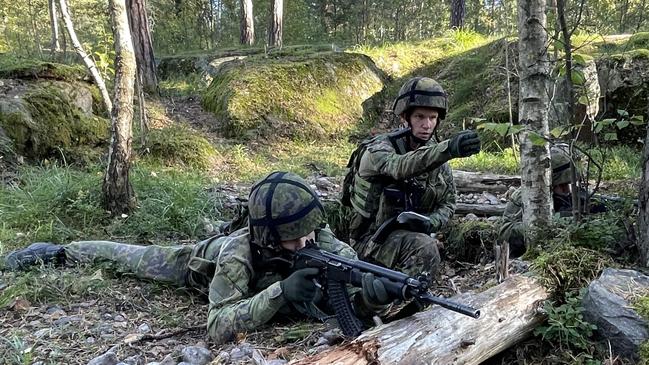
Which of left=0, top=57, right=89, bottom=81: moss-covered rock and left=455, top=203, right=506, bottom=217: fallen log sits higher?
left=0, top=57, right=89, bottom=81: moss-covered rock

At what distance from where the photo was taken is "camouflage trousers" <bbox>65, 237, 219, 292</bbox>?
4176 millimetres

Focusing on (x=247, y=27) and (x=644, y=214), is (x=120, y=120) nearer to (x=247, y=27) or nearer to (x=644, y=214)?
(x=644, y=214)

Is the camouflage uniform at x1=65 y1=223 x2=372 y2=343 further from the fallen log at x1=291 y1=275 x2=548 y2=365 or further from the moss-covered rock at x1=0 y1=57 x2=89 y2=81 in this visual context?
the moss-covered rock at x1=0 y1=57 x2=89 y2=81

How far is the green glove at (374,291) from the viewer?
268cm

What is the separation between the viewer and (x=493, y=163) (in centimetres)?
792

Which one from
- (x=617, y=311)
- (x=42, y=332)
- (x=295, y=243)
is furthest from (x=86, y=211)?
(x=617, y=311)

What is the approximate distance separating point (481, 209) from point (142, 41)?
859cm

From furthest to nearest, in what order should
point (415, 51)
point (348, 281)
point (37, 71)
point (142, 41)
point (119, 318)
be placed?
Result: point (415, 51)
point (142, 41)
point (37, 71)
point (119, 318)
point (348, 281)

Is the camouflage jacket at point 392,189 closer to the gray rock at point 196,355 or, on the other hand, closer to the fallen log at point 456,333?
the fallen log at point 456,333

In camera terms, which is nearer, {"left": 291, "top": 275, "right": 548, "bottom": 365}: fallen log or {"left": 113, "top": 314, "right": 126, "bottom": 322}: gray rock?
{"left": 291, "top": 275, "right": 548, "bottom": 365}: fallen log

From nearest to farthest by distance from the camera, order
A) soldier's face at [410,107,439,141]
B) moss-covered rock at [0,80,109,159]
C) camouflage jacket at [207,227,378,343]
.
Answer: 1. camouflage jacket at [207,227,378,343]
2. soldier's face at [410,107,439,141]
3. moss-covered rock at [0,80,109,159]

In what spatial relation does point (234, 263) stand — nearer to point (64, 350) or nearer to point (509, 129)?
point (64, 350)

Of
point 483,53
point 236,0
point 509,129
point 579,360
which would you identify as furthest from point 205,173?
point 236,0

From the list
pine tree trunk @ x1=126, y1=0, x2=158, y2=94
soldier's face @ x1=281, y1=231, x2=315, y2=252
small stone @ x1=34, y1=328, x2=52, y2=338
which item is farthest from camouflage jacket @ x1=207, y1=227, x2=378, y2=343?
pine tree trunk @ x1=126, y1=0, x2=158, y2=94
